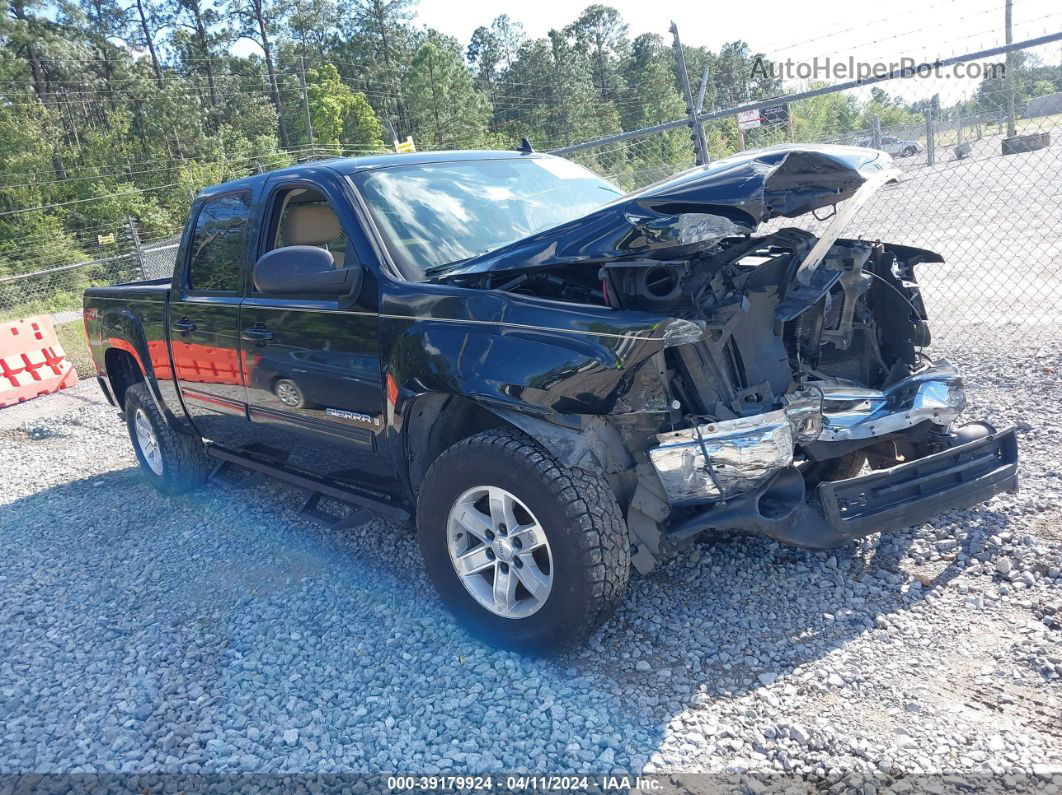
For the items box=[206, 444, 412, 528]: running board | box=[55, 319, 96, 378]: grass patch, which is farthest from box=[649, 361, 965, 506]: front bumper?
box=[55, 319, 96, 378]: grass patch

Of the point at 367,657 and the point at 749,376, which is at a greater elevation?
the point at 749,376

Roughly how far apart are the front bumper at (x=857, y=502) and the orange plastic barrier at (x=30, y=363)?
31.7 feet

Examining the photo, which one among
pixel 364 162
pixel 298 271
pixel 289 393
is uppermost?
pixel 364 162

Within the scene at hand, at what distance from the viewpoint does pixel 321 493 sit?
4.11m

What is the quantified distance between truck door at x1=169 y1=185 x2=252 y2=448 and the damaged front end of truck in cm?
166

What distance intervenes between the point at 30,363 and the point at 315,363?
829 cm

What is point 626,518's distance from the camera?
3.09m

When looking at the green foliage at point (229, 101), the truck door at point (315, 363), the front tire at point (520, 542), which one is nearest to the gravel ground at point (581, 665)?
the front tire at point (520, 542)

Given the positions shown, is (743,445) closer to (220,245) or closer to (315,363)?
(315,363)

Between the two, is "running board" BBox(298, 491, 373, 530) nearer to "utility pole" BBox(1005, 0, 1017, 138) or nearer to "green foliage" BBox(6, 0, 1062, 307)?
"utility pole" BBox(1005, 0, 1017, 138)

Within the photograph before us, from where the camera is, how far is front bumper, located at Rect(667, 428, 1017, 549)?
2.87 metres

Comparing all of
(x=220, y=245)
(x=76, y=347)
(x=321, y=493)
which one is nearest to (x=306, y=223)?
(x=220, y=245)

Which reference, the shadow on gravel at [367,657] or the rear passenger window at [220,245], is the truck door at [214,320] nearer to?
the rear passenger window at [220,245]

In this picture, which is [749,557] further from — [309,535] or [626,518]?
[309,535]
